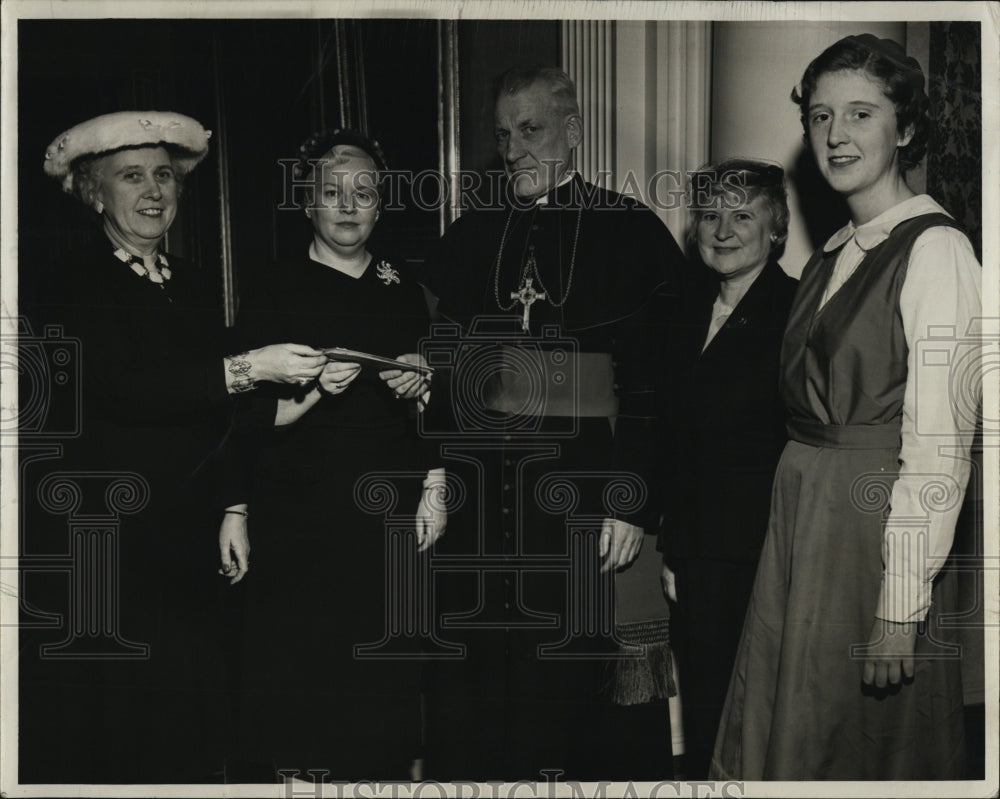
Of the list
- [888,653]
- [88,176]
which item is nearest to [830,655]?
[888,653]

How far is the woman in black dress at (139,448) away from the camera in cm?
245

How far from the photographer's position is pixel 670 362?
245cm

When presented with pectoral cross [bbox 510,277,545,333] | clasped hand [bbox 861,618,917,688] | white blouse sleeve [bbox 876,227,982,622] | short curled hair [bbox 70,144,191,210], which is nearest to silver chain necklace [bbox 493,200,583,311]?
pectoral cross [bbox 510,277,545,333]

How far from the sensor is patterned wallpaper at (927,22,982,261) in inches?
96.8

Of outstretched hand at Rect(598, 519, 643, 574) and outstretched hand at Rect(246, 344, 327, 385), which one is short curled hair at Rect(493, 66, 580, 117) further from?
outstretched hand at Rect(598, 519, 643, 574)

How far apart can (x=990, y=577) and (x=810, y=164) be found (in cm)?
100

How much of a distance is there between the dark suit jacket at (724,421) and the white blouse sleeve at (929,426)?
0.26 m

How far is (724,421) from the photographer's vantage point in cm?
244

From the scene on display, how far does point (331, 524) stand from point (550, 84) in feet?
3.51

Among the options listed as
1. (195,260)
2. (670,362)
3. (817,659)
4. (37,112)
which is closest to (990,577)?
(817,659)

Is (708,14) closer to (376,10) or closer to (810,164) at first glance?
(810,164)

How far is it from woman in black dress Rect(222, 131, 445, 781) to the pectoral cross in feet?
0.71

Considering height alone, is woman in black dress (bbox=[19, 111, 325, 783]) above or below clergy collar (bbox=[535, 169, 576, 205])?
below

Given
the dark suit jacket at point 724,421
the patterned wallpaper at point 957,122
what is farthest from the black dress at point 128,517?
the patterned wallpaper at point 957,122
